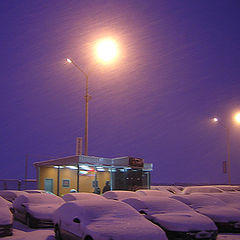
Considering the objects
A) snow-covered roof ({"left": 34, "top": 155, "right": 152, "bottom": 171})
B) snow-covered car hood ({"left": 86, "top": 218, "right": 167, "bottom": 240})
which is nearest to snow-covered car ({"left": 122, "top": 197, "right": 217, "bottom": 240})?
snow-covered car hood ({"left": 86, "top": 218, "right": 167, "bottom": 240})

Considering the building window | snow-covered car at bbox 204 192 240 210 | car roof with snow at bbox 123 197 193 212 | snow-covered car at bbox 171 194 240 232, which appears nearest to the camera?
car roof with snow at bbox 123 197 193 212

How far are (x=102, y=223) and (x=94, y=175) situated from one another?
17876 millimetres

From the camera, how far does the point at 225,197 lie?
1717 centimetres

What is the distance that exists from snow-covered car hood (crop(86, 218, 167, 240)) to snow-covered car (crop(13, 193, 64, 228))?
473cm

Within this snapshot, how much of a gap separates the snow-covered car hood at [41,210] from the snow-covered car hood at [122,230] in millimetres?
4720

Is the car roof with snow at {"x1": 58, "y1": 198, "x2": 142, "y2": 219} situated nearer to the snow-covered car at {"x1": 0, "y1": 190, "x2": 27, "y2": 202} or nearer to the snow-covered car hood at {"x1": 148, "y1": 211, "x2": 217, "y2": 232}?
the snow-covered car hood at {"x1": 148, "y1": 211, "x2": 217, "y2": 232}

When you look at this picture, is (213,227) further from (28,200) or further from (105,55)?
(105,55)

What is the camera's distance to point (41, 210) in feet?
42.8

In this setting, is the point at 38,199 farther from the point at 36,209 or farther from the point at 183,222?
the point at 183,222

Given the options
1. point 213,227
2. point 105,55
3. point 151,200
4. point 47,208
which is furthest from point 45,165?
point 213,227

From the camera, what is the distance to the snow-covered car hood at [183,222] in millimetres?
10005

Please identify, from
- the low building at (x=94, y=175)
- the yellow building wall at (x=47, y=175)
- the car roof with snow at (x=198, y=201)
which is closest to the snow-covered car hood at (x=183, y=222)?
the car roof with snow at (x=198, y=201)

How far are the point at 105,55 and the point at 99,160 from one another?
7.30 metres

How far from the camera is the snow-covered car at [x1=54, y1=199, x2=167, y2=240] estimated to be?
26.2 feet
